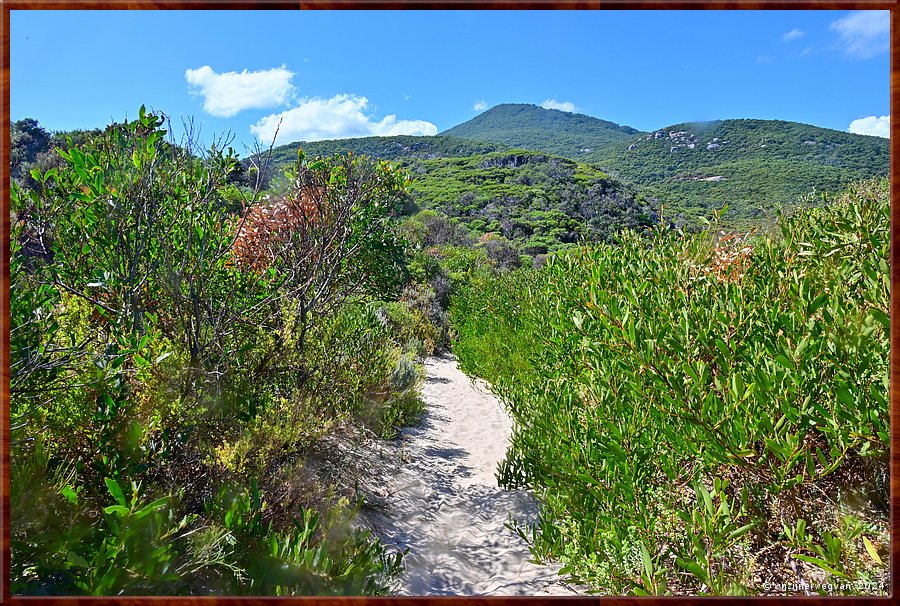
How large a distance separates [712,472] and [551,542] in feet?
3.19

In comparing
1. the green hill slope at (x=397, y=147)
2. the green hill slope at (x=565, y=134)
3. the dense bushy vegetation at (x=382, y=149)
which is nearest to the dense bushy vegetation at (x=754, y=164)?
the green hill slope at (x=565, y=134)

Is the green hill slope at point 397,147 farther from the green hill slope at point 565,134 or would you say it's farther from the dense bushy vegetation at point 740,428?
the dense bushy vegetation at point 740,428

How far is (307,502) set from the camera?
3.00 meters

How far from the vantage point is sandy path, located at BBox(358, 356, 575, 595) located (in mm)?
3029

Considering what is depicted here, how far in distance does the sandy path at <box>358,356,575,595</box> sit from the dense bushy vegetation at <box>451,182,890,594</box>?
1.54 ft

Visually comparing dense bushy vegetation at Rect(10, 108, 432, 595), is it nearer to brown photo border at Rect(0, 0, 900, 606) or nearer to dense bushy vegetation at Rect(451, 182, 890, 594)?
brown photo border at Rect(0, 0, 900, 606)

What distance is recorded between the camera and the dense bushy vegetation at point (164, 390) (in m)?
1.81

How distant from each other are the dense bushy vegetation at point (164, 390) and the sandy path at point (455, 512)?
0.49 meters

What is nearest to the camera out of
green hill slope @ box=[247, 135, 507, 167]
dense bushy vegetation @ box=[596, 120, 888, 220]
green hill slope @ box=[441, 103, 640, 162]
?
dense bushy vegetation @ box=[596, 120, 888, 220]

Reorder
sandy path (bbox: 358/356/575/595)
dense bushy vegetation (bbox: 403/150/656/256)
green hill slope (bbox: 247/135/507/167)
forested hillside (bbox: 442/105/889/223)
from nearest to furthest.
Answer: sandy path (bbox: 358/356/575/595)
forested hillside (bbox: 442/105/889/223)
green hill slope (bbox: 247/135/507/167)
dense bushy vegetation (bbox: 403/150/656/256)

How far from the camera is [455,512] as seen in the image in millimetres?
4105

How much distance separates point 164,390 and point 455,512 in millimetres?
2635

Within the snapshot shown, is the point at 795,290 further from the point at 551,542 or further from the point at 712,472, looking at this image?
the point at 551,542

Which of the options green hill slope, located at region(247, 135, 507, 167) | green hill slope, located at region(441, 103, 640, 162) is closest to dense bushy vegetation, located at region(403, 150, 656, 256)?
green hill slope, located at region(247, 135, 507, 167)
